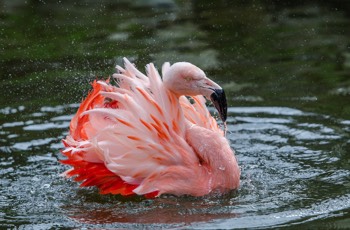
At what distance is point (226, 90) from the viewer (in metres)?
8.57

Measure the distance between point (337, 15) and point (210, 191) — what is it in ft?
19.9

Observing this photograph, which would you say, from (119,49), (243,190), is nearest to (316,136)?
(243,190)

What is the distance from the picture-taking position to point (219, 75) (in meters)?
9.09

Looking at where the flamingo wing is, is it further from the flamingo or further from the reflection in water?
the reflection in water

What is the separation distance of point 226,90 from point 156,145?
9.17 ft

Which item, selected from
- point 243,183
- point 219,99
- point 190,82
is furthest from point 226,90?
point 219,99

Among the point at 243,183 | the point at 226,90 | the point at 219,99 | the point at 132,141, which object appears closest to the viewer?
the point at 219,99

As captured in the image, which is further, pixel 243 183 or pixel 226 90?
pixel 226 90

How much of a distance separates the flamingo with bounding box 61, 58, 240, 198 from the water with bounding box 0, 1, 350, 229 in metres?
0.12

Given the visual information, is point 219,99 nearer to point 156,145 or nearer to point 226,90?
point 156,145

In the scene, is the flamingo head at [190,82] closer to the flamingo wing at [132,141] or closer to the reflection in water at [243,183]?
the flamingo wing at [132,141]

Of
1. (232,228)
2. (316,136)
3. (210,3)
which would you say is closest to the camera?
(232,228)

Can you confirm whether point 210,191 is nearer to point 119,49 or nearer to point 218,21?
point 119,49

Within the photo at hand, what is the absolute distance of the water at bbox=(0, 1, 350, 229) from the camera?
5.74m
